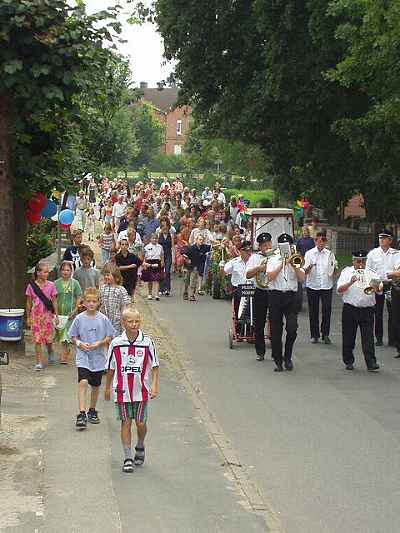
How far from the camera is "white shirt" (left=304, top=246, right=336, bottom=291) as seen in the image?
67.2ft

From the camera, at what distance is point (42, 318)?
54.8 ft

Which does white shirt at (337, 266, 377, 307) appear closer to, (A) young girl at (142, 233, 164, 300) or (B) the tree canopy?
(A) young girl at (142, 233, 164, 300)

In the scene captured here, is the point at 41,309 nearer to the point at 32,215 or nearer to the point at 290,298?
the point at 32,215

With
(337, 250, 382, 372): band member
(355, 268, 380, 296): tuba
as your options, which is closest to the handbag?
(337, 250, 382, 372): band member

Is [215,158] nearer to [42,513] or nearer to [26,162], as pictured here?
[26,162]

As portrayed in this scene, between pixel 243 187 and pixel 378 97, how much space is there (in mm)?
58296

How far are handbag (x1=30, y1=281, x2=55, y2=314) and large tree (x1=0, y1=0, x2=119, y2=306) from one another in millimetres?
1005

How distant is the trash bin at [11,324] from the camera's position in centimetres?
1675

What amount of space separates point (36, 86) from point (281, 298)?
437 cm

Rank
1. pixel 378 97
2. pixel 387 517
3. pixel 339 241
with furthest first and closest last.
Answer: pixel 339 241
pixel 378 97
pixel 387 517

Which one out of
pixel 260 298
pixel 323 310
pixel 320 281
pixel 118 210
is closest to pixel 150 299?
pixel 320 281

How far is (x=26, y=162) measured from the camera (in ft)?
57.0

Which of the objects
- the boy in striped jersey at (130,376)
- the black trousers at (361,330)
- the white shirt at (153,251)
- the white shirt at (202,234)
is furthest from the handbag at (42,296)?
the white shirt at (202,234)

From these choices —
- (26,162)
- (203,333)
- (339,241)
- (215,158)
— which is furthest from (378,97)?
(215,158)
